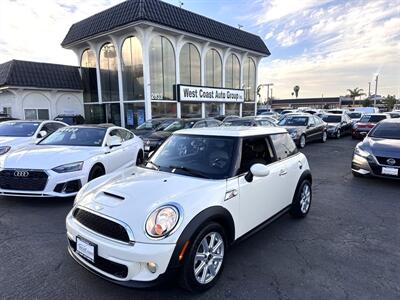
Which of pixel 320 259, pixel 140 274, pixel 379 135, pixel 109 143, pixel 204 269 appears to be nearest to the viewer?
pixel 140 274

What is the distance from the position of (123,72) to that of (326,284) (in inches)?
824

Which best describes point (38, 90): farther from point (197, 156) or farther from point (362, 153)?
point (362, 153)

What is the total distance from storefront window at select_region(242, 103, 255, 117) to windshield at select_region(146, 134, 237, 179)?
1037 inches

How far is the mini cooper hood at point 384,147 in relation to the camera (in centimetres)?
608

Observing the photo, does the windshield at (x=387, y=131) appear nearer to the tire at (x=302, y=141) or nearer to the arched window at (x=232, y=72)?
the tire at (x=302, y=141)

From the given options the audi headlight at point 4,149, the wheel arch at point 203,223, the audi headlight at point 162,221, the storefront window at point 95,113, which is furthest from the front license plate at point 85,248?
the storefront window at point 95,113

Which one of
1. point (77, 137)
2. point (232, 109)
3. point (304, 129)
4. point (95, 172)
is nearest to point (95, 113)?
point (232, 109)

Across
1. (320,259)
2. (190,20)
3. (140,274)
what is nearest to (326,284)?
(320,259)

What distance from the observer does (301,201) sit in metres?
4.43

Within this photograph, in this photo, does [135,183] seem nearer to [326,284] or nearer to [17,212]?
[326,284]

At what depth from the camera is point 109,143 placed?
6.30 metres

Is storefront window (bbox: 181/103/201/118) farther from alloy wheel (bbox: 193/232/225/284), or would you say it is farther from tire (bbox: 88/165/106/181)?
alloy wheel (bbox: 193/232/225/284)

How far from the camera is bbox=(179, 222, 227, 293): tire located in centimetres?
244

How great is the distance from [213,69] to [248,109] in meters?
7.05
